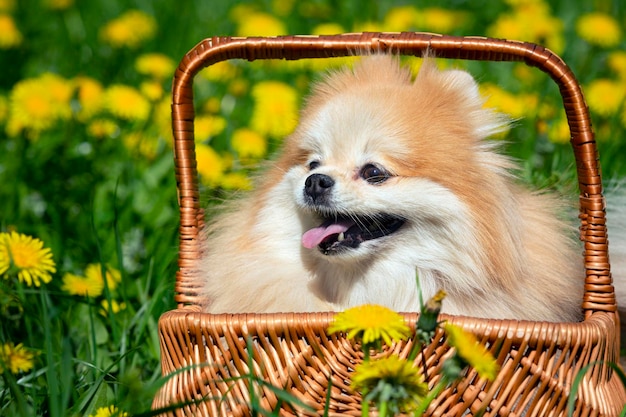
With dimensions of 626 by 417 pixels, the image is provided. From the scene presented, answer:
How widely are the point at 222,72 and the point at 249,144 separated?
3.17ft

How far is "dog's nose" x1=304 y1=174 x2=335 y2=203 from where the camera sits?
→ 7.58ft

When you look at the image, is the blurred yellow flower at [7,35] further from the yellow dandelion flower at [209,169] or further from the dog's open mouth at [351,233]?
the dog's open mouth at [351,233]

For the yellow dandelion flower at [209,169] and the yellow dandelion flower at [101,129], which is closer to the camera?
the yellow dandelion flower at [209,169]

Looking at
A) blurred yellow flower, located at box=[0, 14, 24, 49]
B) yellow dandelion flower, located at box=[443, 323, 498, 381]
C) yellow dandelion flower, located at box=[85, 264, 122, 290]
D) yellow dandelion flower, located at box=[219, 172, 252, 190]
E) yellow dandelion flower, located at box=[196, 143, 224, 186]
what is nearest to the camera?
yellow dandelion flower, located at box=[443, 323, 498, 381]

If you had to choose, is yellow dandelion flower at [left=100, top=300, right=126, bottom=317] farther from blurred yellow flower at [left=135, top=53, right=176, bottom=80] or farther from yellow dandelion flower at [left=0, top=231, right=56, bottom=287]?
blurred yellow flower at [left=135, top=53, right=176, bottom=80]

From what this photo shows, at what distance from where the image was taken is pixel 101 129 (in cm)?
385

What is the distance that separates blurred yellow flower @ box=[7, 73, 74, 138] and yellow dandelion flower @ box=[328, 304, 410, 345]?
98.0 inches

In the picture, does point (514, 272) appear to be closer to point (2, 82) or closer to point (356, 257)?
point (356, 257)

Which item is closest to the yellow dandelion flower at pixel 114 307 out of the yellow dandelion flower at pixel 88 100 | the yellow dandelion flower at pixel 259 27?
the yellow dandelion flower at pixel 88 100

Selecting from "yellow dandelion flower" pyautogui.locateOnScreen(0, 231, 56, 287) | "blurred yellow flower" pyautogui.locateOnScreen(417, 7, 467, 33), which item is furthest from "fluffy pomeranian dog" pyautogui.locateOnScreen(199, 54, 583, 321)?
"blurred yellow flower" pyautogui.locateOnScreen(417, 7, 467, 33)

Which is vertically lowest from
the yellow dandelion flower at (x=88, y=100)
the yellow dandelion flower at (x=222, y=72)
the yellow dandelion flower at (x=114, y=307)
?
the yellow dandelion flower at (x=114, y=307)

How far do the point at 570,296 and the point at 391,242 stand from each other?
536 mm

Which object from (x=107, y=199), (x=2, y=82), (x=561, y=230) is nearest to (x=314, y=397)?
(x=561, y=230)

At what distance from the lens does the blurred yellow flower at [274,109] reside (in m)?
3.99
